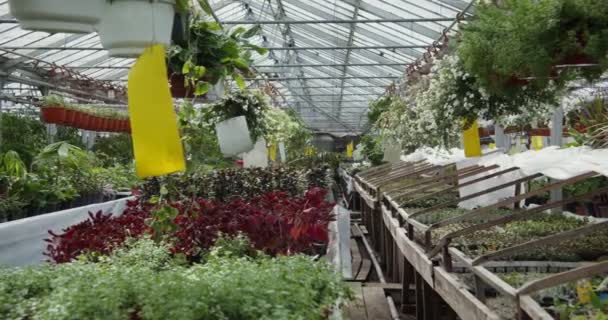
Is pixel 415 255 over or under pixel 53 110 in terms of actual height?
under

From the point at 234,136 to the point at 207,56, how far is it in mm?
916

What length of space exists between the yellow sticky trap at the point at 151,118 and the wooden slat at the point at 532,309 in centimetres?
116

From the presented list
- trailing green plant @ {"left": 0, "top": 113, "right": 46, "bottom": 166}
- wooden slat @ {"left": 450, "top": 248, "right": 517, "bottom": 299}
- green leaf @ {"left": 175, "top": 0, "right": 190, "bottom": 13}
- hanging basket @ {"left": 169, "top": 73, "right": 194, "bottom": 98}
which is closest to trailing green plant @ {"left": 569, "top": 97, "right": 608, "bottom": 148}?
wooden slat @ {"left": 450, "top": 248, "right": 517, "bottom": 299}

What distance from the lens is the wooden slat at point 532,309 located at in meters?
1.95

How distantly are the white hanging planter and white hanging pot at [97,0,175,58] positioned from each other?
1.73 meters

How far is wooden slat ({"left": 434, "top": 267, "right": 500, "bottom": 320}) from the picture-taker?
2.34 meters

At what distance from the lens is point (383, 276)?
6.57 meters

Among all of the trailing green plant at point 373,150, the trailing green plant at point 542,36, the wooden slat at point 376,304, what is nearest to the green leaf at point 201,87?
the trailing green plant at point 542,36

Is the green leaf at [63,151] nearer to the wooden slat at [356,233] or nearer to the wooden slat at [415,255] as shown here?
the wooden slat at [415,255]

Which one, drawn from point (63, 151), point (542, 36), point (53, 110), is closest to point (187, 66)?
point (542, 36)

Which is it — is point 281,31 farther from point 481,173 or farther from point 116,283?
point 116,283

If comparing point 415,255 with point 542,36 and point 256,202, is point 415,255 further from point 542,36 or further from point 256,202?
point 542,36

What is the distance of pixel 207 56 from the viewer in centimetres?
266

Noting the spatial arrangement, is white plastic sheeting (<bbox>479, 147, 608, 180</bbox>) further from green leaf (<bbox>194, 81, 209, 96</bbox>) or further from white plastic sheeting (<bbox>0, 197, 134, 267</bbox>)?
white plastic sheeting (<bbox>0, 197, 134, 267</bbox>)
